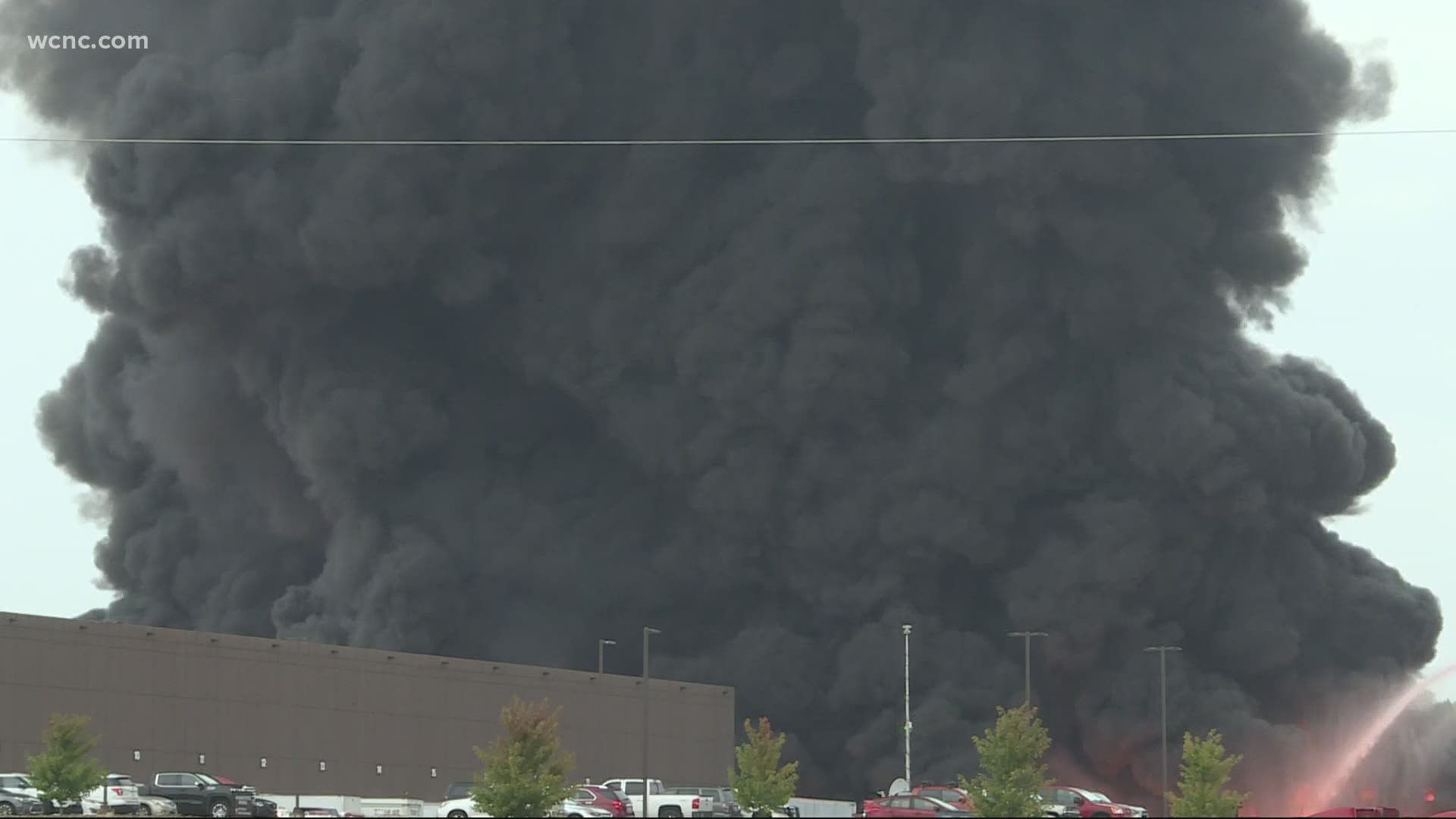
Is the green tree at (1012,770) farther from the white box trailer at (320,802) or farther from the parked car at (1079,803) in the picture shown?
the white box trailer at (320,802)

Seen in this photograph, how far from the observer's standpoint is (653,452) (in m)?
107

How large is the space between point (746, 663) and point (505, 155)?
83.7ft

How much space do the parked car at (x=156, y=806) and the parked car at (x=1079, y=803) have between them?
2444 centimetres

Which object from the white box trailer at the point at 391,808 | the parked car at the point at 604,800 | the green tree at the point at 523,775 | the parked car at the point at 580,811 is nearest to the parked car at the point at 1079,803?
the parked car at the point at 604,800

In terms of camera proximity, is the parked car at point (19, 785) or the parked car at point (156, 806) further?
the parked car at point (19, 785)

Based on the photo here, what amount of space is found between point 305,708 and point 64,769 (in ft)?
60.6

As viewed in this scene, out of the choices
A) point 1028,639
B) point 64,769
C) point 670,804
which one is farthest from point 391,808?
point 1028,639

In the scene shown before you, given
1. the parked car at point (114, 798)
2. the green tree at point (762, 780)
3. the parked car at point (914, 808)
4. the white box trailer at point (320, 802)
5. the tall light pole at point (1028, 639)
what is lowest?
the parked car at point (914, 808)

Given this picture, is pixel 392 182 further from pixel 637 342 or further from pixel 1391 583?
pixel 1391 583

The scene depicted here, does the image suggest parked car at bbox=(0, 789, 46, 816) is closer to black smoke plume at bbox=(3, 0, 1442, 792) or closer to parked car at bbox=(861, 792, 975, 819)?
parked car at bbox=(861, 792, 975, 819)

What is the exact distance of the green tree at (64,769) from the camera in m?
59.9

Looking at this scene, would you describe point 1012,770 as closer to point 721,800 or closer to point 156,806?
point 721,800

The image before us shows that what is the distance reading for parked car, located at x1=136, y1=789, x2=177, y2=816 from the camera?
59.8m

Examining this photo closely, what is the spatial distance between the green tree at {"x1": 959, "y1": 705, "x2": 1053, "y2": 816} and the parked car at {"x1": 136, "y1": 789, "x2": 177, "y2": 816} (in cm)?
Answer: 2160
